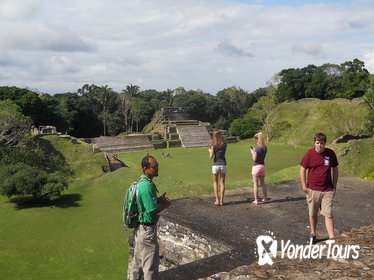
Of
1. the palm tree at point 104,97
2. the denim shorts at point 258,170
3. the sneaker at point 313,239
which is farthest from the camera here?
the palm tree at point 104,97

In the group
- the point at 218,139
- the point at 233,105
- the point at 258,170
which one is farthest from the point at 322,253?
the point at 233,105

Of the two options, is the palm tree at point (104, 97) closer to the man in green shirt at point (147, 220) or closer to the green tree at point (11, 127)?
the green tree at point (11, 127)

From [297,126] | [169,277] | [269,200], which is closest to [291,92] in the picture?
[297,126]

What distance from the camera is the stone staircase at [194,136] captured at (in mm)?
38938

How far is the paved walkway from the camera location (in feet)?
15.6

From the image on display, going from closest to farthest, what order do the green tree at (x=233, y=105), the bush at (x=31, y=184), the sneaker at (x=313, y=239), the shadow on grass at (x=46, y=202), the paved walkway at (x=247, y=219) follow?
the paved walkway at (x=247, y=219) < the sneaker at (x=313, y=239) < the bush at (x=31, y=184) < the shadow on grass at (x=46, y=202) < the green tree at (x=233, y=105)

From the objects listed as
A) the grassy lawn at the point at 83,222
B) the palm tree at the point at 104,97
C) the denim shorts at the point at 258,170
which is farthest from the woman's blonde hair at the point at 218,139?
the palm tree at the point at 104,97

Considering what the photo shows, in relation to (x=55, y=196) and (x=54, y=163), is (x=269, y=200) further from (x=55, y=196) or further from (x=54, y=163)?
(x=54, y=163)

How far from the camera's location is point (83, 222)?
14.0 m

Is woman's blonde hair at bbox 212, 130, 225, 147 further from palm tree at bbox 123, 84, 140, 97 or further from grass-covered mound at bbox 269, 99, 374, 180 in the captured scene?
palm tree at bbox 123, 84, 140, 97

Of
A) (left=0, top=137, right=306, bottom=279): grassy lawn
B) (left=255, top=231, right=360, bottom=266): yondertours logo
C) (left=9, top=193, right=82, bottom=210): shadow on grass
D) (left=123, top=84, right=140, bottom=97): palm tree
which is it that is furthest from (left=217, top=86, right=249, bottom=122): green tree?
(left=255, top=231, right=360, bottom=266): yondertours logo

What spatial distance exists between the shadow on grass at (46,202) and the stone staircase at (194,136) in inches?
850

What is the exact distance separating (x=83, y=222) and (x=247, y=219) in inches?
364

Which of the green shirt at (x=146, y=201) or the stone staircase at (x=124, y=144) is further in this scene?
the stone staircase at (x=124, y=144)
